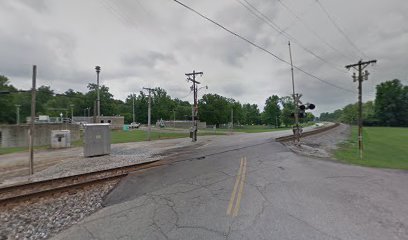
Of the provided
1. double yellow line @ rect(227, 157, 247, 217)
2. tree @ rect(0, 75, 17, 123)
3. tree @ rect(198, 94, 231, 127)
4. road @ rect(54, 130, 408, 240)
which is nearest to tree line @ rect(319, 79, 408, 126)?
tree @ rect(198, 94, 231, 127)

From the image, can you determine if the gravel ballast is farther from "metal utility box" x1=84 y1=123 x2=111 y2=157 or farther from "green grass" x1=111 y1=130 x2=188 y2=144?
"green grass" x1=111 y1=130 x2=188 y2=144

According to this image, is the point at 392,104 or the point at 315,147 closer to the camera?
the point at 315,147

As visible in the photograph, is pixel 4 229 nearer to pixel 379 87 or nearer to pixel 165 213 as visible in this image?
pixel 165 213

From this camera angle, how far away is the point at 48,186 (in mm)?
7844

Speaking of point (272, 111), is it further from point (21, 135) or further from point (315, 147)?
point (21, 135)

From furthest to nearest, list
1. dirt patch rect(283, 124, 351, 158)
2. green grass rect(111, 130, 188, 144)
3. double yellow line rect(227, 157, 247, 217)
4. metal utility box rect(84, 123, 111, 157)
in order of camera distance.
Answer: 1. green grass rect(111, 130, 188, 144)
2. dirt patch rect(283, 124, 351, 158)
3. metal utility box rect(84, 123, 111, 157)
4. double yellow line rect(227, 157, 247, 217)

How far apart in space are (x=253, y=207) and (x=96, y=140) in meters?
13.1

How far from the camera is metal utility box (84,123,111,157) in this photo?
1423cm

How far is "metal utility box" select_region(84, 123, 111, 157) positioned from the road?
777cm

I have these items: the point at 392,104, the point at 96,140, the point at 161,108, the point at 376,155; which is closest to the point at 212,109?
the point at 161,108

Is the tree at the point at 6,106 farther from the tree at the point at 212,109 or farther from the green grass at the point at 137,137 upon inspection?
the tree at the point at 212,109

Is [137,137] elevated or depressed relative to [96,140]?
depressed

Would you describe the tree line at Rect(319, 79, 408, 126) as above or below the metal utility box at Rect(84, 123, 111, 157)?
above

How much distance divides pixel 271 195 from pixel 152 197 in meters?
3.56
